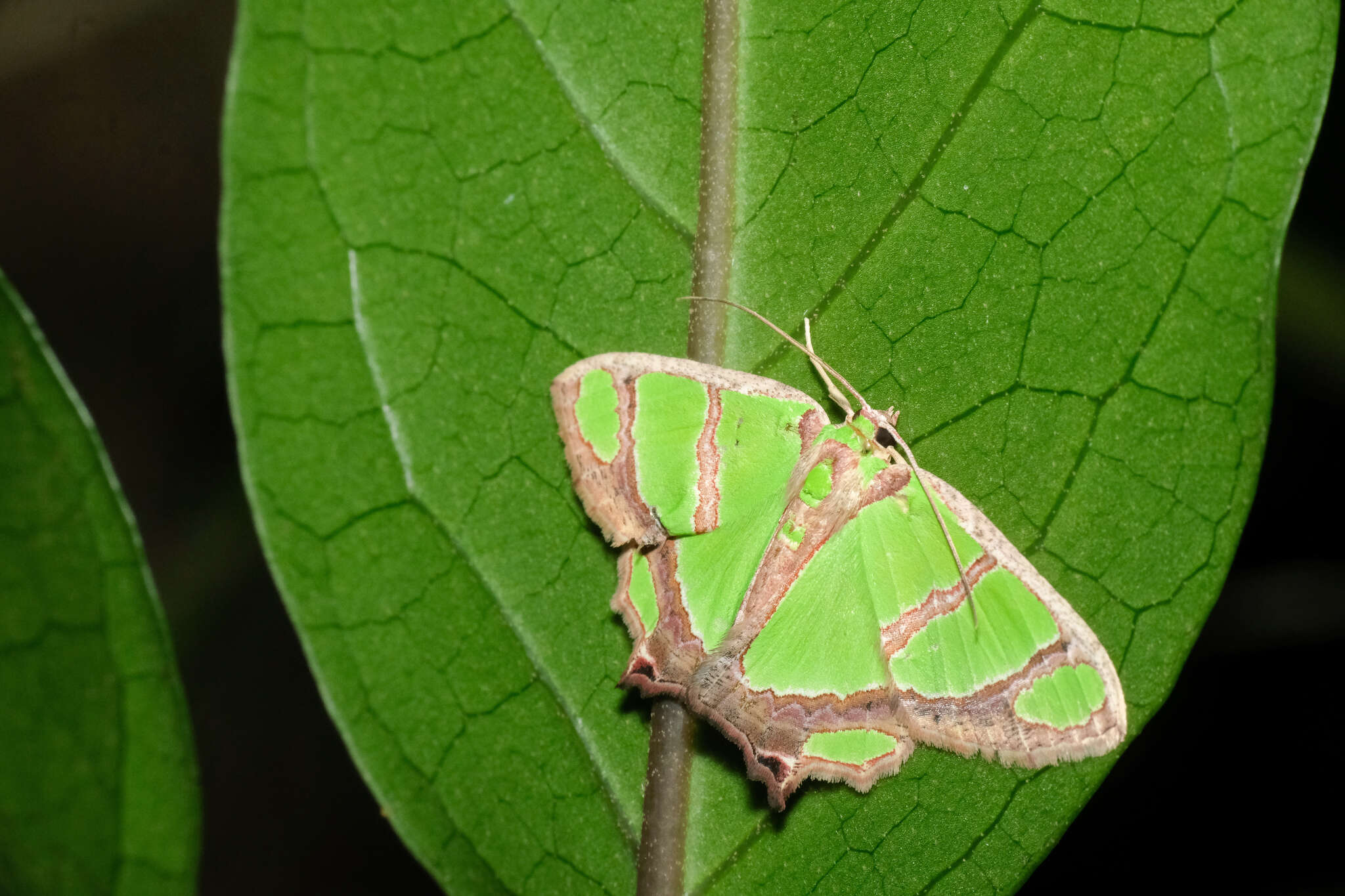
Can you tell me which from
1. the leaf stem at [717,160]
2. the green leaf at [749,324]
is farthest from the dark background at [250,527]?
the leaf stem at [717,160]

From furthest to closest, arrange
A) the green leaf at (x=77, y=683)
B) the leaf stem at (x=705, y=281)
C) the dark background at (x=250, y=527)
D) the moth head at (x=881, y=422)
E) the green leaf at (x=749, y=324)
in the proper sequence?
the dark background at (x=250, y=527), the moth head at (x=881, y=422), the leaf stem at (x=705, y=281), the green leaf at (x=749, y=324), the green leaf at (x=77, y=683)

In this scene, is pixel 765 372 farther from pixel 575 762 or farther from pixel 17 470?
pixel 17 470

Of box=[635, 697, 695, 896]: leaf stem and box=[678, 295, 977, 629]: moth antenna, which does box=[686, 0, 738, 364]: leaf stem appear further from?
box=[635, 697, 695, 896]: leaf stem

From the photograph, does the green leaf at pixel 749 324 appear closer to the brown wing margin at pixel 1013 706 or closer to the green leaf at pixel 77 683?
the brown wing margin at pixel 1013 706

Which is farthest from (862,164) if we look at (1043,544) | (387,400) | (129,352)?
(129,352)

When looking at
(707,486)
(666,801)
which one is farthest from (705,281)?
(666,801)

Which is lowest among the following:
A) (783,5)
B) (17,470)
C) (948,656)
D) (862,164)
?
(948,656)
